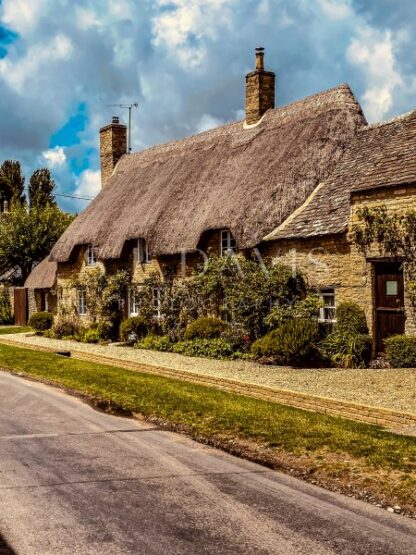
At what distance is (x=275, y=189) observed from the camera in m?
22.7

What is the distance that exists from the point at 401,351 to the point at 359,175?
6603 millimetres

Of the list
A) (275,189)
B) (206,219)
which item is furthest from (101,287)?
(275,189)

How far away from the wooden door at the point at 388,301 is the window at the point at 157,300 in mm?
10439

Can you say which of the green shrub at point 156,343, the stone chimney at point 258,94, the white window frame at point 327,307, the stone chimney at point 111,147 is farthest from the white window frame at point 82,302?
the white window frame at point 327,307

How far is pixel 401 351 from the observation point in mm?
16469

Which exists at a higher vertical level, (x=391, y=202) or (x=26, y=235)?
(x=26, y=235)

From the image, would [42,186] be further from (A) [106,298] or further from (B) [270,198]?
(B) [270,198]

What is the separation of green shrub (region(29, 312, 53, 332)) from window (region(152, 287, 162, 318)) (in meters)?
9.37

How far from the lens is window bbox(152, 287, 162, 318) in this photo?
1047 inches

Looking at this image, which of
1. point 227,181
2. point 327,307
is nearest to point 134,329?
point 227,181

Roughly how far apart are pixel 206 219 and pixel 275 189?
117 inches

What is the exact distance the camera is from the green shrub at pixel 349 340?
17.7 m

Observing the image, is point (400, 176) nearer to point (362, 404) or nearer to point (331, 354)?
point (331, 354)

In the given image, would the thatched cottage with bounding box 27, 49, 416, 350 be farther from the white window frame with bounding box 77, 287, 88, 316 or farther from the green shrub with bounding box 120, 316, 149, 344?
the green shrub with bounding box 120, 316, 149, 344
